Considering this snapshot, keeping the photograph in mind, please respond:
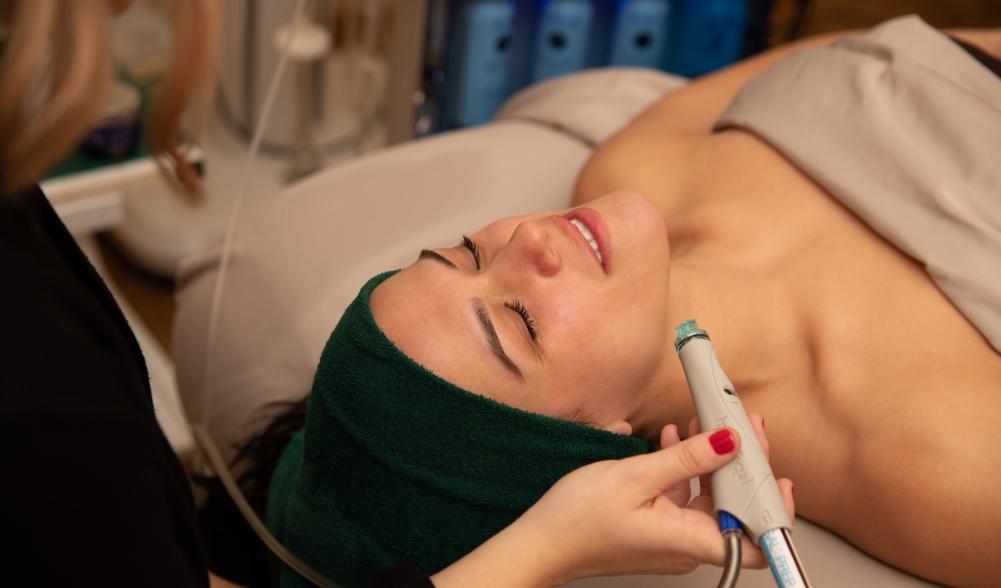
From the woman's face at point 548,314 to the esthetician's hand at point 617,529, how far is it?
0.57ft

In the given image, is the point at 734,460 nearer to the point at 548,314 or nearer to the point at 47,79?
the point at 548,314

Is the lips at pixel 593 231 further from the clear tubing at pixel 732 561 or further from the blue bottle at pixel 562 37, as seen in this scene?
the blue bottle at pixel 562 37

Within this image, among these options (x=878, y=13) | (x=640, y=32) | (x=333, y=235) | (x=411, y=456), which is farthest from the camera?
(x=878, y=13)

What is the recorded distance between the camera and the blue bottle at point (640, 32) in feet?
7.71

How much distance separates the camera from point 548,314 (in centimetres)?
109

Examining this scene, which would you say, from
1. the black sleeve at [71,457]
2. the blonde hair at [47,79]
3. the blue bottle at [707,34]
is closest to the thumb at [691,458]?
the black sleeve at [71,457]

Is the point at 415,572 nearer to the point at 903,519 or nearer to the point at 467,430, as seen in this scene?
the point at 467,430

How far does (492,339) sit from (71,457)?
483 millimetres

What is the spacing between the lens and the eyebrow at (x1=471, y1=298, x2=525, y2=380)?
108 centimetres

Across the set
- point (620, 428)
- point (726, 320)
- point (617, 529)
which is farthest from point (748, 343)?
point (617, 529)

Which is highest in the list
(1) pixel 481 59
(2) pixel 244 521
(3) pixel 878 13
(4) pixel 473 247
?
(4) pixel 473 247

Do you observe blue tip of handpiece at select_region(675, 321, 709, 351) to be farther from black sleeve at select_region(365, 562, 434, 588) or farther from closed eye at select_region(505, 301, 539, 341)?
black sleeve at select_region(365, 562, 434, 588)

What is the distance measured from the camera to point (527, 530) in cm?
93

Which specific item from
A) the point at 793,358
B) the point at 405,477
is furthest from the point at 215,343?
the point at 793,358
